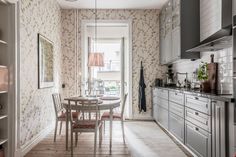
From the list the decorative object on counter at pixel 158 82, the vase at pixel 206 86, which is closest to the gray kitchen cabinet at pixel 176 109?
the vase at pixel 206 86

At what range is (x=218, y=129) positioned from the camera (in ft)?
8.05

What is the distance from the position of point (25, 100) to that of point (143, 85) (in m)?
3.31

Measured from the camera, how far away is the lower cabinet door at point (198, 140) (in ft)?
8.95

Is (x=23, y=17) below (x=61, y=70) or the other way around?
the other way around

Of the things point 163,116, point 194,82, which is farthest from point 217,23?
point 163,116

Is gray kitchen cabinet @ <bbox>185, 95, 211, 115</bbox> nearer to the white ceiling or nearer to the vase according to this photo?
the vase

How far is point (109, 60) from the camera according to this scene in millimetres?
7230

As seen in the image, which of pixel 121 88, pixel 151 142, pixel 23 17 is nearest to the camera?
pixel 23 17

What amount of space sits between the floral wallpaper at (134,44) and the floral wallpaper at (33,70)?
843mm

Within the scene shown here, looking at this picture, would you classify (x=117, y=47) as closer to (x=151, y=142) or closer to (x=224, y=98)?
(x=151, y=142)

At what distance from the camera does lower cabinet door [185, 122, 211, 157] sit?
8.95 feet

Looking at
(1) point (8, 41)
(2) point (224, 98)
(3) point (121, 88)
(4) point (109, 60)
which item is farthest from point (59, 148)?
(4) point (109, 60)

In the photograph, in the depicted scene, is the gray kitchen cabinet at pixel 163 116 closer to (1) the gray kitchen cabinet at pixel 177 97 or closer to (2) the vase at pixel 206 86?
(1) the gray kitchen cabinet at pixel 177 97

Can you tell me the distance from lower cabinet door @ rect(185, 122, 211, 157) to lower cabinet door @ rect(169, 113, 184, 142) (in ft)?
0.74
